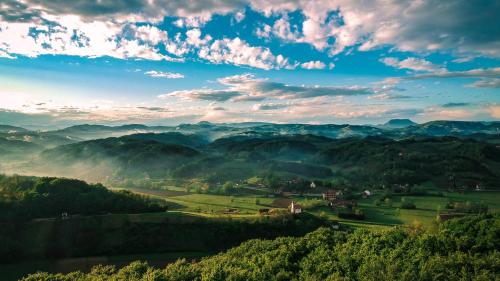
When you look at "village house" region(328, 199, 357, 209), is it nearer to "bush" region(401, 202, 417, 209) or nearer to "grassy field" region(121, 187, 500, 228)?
"grassy field" region(121, 187, 500, 228)

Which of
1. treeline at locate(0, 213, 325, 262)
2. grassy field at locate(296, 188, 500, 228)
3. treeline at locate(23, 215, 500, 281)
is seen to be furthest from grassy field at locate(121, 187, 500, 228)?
treeline at locate(23, 215, 500, 281)

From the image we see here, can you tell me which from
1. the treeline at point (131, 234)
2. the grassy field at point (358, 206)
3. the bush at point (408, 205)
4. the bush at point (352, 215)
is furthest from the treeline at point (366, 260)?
the bush at point (408, 205)

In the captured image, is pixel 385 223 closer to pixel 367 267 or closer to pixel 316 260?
pixel 316 260

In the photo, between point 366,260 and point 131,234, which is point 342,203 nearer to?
point 131,234

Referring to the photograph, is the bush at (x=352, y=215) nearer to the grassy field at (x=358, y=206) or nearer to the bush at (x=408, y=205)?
the grassy field at (x=358, y=206)

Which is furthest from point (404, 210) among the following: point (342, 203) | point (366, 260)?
point (366, 260)

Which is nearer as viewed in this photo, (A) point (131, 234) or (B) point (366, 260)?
(B) point (366, 260)

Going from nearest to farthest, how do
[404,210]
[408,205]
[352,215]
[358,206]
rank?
[352,215] → [404,210] → [358,206] → [408,205]

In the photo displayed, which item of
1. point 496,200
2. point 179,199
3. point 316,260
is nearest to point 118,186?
point 179,199
